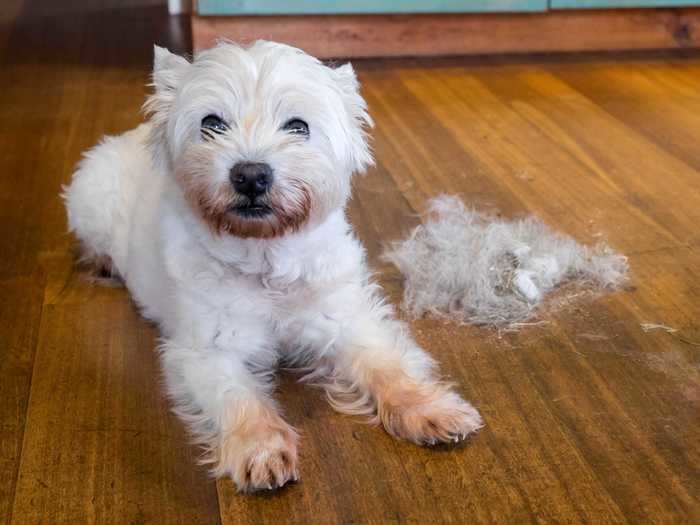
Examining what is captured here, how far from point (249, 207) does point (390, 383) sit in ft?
1.32

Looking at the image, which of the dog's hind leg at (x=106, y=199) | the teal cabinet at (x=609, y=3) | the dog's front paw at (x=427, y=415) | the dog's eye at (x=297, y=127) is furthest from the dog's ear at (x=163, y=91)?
the teal cabinet at (x=609, y=3)

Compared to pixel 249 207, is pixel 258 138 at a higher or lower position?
higher

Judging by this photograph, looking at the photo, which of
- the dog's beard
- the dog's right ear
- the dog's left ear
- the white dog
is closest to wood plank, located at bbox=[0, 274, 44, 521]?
the white dog

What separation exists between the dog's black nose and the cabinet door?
7.71 feet

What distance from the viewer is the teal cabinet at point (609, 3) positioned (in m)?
3.97

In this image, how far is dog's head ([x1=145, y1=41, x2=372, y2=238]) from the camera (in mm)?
→ 1521

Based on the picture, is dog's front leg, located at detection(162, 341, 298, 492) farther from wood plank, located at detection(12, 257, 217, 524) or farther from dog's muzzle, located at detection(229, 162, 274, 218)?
dog's muzzle, located at detection(229, 162, 274, 218)

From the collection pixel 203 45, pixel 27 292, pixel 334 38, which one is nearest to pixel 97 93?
pixel 203 45

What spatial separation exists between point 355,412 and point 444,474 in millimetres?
228

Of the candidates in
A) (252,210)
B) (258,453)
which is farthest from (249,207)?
(258,453)

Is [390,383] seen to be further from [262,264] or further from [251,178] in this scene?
[251,178]

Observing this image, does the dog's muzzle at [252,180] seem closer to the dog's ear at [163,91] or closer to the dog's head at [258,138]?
the dog's head at [258,138]

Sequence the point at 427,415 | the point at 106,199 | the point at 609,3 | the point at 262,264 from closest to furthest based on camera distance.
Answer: the point at 427,415 < the point at 262,264 < the point at 106,199 < the point at 609,3

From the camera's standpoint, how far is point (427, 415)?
→ 5.18ft
